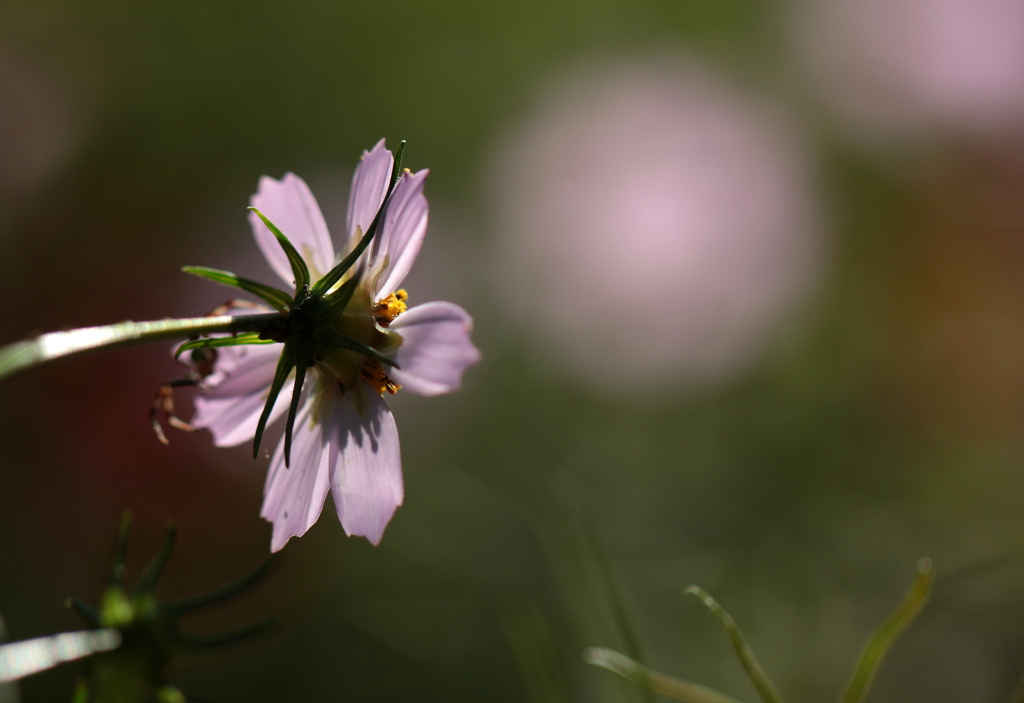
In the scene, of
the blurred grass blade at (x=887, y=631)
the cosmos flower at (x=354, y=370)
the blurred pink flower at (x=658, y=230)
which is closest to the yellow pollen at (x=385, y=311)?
the cosmos flower at (x=354, y=370)

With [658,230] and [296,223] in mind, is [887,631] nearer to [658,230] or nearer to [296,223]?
[296,223]

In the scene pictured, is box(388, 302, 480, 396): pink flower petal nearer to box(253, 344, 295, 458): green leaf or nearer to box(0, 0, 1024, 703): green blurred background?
box(253, 344, 295, 458): green leaf

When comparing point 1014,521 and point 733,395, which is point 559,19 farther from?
point 1014,521

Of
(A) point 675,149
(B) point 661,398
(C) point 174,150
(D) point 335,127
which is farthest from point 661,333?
(C) point 174,150

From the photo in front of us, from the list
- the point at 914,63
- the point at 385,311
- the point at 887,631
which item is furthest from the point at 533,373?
the point at 887,631

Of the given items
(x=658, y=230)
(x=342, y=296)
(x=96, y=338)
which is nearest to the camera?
(x=96, y=338)
